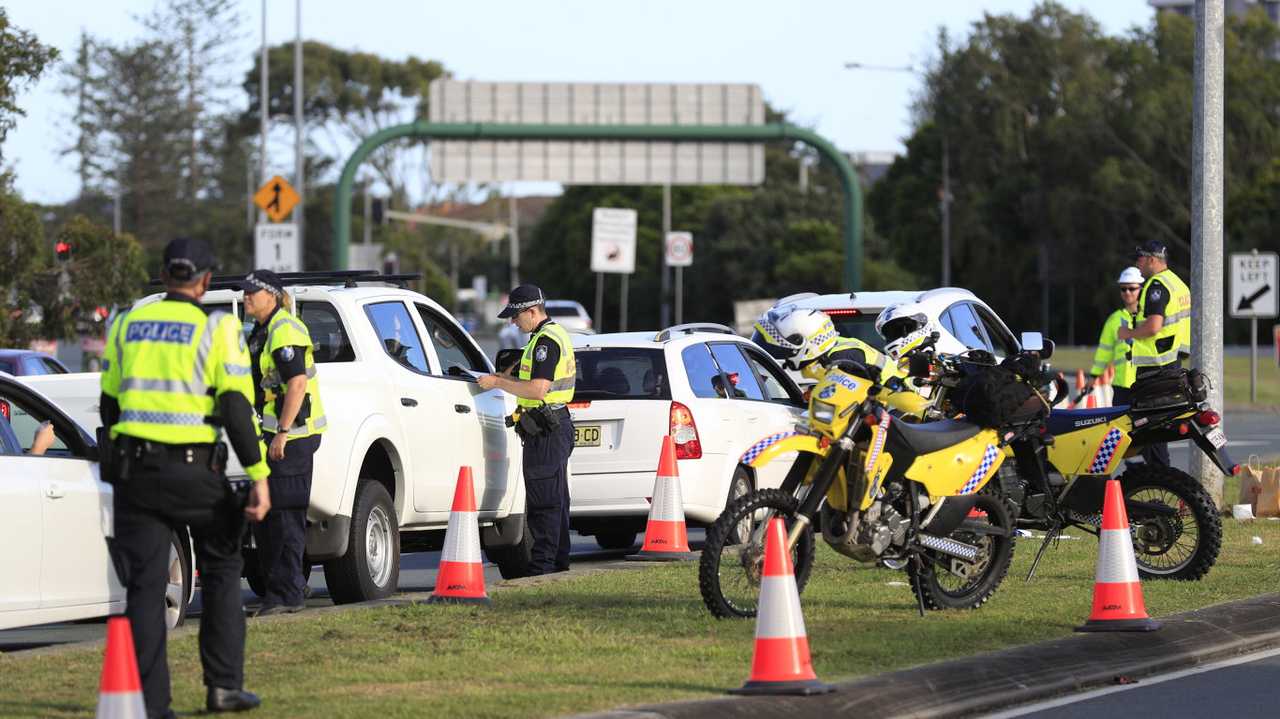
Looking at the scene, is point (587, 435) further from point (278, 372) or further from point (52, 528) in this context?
point (52, 528)

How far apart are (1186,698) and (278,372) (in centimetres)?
478

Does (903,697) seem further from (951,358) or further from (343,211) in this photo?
(343,211)

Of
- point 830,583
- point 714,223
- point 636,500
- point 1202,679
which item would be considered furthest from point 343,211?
point 714,223

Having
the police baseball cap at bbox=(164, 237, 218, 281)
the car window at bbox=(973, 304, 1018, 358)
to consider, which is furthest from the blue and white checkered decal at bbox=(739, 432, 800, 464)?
the car window at bbox=(973, 304, 1018, 358)

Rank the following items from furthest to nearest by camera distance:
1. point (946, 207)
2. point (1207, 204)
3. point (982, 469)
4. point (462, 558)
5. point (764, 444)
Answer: point (946, 207), point (1207, 204), point (462, 558), point (982, 469), point (764, 444)

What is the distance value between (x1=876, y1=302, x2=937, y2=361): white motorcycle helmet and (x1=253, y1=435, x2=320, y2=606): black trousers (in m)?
3.15

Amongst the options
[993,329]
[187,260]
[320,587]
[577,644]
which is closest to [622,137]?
[993,329]

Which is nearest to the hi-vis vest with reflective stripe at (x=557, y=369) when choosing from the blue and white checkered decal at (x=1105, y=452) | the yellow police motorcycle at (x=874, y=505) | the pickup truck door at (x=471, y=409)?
the pickup truck door at (x=471, y=409)

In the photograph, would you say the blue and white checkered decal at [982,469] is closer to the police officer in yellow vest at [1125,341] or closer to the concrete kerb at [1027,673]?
the concrete kerb at [1027,673]

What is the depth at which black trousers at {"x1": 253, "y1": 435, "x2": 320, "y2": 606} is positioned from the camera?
11.4m

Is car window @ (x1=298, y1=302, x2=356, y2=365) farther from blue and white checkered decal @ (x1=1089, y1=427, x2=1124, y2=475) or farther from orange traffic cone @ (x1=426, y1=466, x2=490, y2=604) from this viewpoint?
blue and white checkered decal @ (x1=1089, y1=427, x2=1124, y2=475)

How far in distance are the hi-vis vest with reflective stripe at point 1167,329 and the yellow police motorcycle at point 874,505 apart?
13.4 ft

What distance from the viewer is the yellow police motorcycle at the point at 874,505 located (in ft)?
34.4

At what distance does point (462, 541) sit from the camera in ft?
38.4
